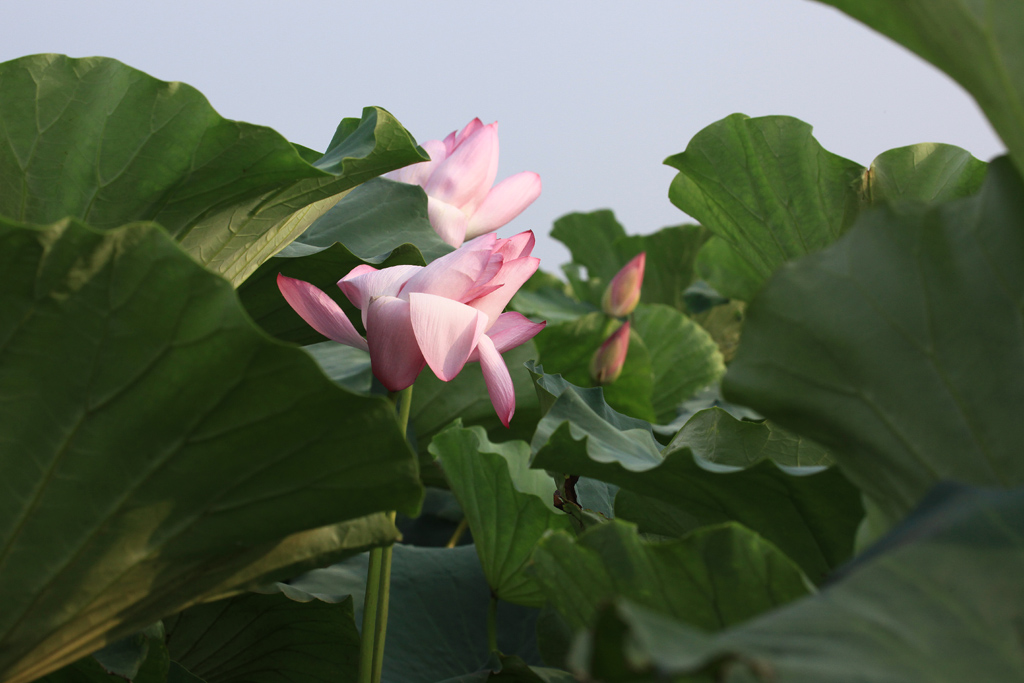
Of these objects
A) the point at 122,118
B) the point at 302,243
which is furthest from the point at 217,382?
the point at 302,243

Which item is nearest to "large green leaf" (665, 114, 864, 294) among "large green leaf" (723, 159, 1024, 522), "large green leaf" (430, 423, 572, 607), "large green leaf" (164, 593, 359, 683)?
"large green leaf" (430, 423, 572, 607)

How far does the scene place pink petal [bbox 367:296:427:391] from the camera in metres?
0.53

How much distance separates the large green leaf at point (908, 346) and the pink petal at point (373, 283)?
0.88 ft

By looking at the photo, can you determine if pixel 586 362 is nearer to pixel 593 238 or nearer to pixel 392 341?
pixel 392 341

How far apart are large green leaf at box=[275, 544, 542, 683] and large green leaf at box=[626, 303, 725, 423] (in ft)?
3.24

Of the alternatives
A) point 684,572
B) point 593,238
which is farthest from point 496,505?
point 593,238

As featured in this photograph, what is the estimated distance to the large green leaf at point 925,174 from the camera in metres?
0.75

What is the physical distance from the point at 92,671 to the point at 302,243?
18.1 inches

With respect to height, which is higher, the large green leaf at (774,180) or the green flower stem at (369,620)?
the large green leaf at (774,180)

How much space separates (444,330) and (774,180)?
0.48m

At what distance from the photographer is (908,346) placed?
0.35 metres

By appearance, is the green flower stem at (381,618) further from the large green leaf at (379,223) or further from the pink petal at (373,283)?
the large green leaf at (379,223)

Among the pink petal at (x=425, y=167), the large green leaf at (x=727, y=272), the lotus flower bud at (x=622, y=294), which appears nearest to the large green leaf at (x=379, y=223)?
the pink petal at (x=425, y=167)

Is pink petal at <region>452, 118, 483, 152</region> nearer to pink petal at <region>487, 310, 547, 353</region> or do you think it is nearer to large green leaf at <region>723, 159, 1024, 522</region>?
pink petal at <region>487, 310, 547, 353</region>
